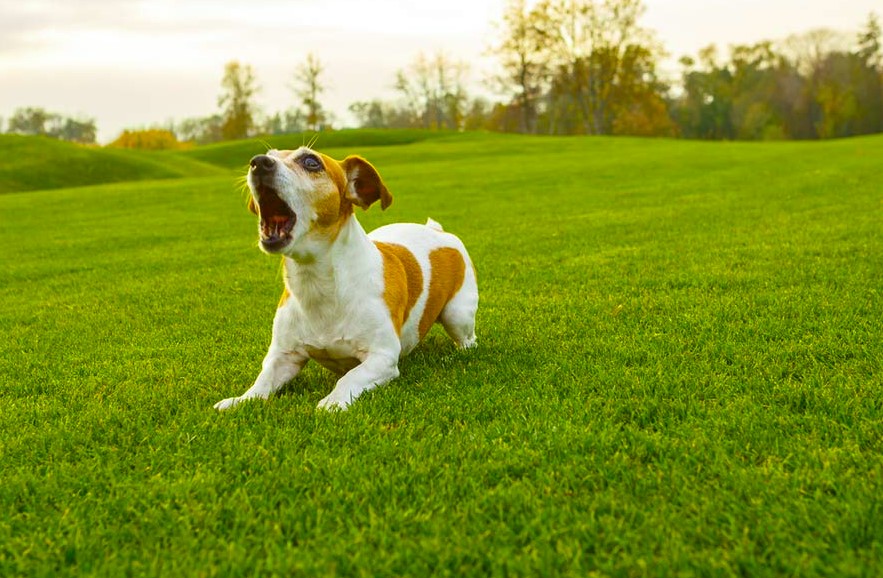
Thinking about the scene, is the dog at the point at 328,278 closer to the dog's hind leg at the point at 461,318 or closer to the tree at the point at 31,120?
the dog's hind leg at the point at 461,318

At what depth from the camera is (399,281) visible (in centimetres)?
463

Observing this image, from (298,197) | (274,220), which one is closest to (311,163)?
(298,197)

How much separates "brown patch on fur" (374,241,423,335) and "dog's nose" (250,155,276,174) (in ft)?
3.10

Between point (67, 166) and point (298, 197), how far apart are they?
1374 inches

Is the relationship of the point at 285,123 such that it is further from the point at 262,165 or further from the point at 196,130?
the point at 262,165

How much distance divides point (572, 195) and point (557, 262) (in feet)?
30.4

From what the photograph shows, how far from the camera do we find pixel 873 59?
3322 inches

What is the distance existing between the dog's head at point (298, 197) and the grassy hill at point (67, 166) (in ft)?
101

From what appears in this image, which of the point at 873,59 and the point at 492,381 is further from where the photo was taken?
the point at 873,59

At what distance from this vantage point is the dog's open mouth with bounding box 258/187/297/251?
3.97 meters

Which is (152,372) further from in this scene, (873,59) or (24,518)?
(873,59)

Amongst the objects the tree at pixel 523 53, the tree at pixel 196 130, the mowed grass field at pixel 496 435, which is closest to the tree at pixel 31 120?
the tree at pixel 196 130

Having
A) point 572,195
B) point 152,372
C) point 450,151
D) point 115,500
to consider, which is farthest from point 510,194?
point 450,151

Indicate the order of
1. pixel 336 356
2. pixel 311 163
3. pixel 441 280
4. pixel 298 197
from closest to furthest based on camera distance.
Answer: pixel 298 197
pixel 311 163
pixel 336 356
pixel 441 280
